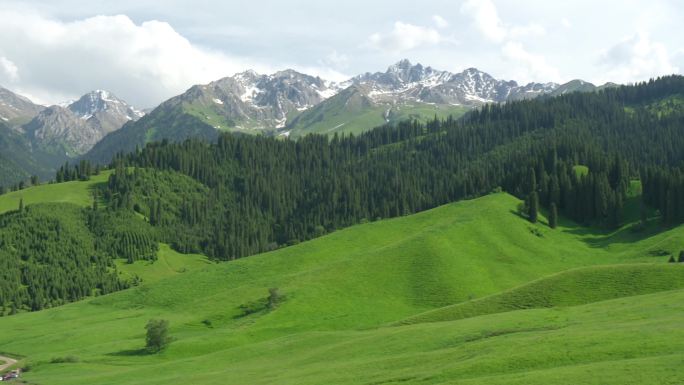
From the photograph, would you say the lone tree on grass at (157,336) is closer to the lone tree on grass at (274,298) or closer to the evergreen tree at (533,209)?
the lone tree on grass at (274,298)

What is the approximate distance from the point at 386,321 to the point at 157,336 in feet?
140

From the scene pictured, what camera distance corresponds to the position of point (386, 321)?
119 m

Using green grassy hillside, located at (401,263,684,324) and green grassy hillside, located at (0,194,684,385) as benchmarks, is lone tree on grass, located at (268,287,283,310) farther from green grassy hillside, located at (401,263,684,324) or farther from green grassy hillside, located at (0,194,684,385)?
green grassy hillside, located at (401,263,684,324)

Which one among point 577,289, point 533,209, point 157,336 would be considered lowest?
point 157,336

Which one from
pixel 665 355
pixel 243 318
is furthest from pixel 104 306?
→ pixel 665 355

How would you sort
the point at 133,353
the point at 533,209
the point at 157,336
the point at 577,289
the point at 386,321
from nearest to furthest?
the point at 577,289 < the point at 157,336 < the point at 133,353 < the point at 386,321 < the point at 533,209

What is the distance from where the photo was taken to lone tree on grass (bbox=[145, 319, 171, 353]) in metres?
106

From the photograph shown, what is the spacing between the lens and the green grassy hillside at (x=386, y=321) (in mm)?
50438

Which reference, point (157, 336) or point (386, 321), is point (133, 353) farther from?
point (386, 321)

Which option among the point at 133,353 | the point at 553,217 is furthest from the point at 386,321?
the point at 553,217

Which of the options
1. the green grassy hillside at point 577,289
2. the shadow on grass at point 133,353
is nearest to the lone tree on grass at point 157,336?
the shadow on grass at point 133,353

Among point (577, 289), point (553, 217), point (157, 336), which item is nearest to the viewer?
point (577, 289)

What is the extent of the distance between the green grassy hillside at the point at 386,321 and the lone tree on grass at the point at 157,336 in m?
2.26

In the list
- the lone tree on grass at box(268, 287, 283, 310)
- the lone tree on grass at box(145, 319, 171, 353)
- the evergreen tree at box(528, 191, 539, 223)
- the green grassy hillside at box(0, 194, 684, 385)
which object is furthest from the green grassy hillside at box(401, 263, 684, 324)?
the evergreen tree at box(528, 191, 539, 223)
